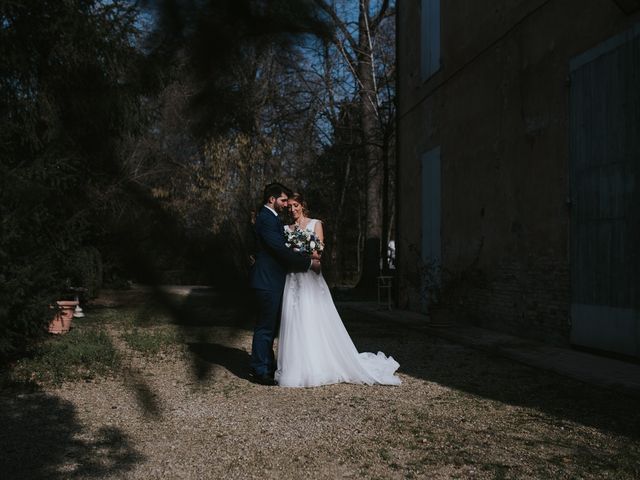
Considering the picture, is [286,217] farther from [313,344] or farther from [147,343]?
[147,343]

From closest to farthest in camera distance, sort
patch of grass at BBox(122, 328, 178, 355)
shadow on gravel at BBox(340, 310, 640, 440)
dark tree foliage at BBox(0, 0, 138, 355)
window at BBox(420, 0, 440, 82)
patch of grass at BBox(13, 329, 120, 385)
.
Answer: dark tree foliage at BBox(0, 0, 138, 355), shadow on gravel at BBox(340, 310, 640, 440), patch of grass at BBox(13, 329, 120, 385), patch of grass at BBox(122, 328, 178, 355), window at BBox(420, 0, 440, 82)

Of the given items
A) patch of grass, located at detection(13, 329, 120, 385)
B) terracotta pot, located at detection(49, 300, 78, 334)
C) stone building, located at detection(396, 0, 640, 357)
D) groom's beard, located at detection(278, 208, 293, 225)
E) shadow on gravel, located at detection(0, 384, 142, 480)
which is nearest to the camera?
shadow on gravel, located at detection(0, 384, 142, 480)

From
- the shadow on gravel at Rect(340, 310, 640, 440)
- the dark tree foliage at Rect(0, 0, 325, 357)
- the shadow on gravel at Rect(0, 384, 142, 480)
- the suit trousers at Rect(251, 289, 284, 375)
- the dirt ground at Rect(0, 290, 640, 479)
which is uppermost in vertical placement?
the dark tree foliage at Rect(0, 0, 325, 357)

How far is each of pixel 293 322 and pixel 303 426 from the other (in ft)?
5.14

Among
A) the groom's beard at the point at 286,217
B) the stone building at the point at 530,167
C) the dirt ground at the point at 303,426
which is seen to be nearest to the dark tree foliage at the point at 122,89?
the dirt ground at the point at 303,426

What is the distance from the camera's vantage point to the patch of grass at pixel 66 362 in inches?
216

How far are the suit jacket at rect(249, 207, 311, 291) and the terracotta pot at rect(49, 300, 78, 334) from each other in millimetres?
1756

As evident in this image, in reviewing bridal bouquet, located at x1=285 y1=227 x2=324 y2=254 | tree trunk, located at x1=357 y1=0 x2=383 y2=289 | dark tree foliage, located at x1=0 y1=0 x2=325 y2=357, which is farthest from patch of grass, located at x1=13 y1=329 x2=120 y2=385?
tree trunk, located at x1=357 y1=0 x2=383 y2=289

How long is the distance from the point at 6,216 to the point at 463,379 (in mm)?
3922

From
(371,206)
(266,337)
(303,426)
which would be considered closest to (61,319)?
(266,337)

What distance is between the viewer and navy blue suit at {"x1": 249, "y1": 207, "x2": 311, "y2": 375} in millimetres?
5355

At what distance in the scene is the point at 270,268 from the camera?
18.0 feet

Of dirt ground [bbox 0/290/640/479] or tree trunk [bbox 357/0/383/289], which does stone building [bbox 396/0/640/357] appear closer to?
dirt ground [bbox 0/290/640/479]

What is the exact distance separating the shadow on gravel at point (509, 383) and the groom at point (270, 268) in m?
1.39
